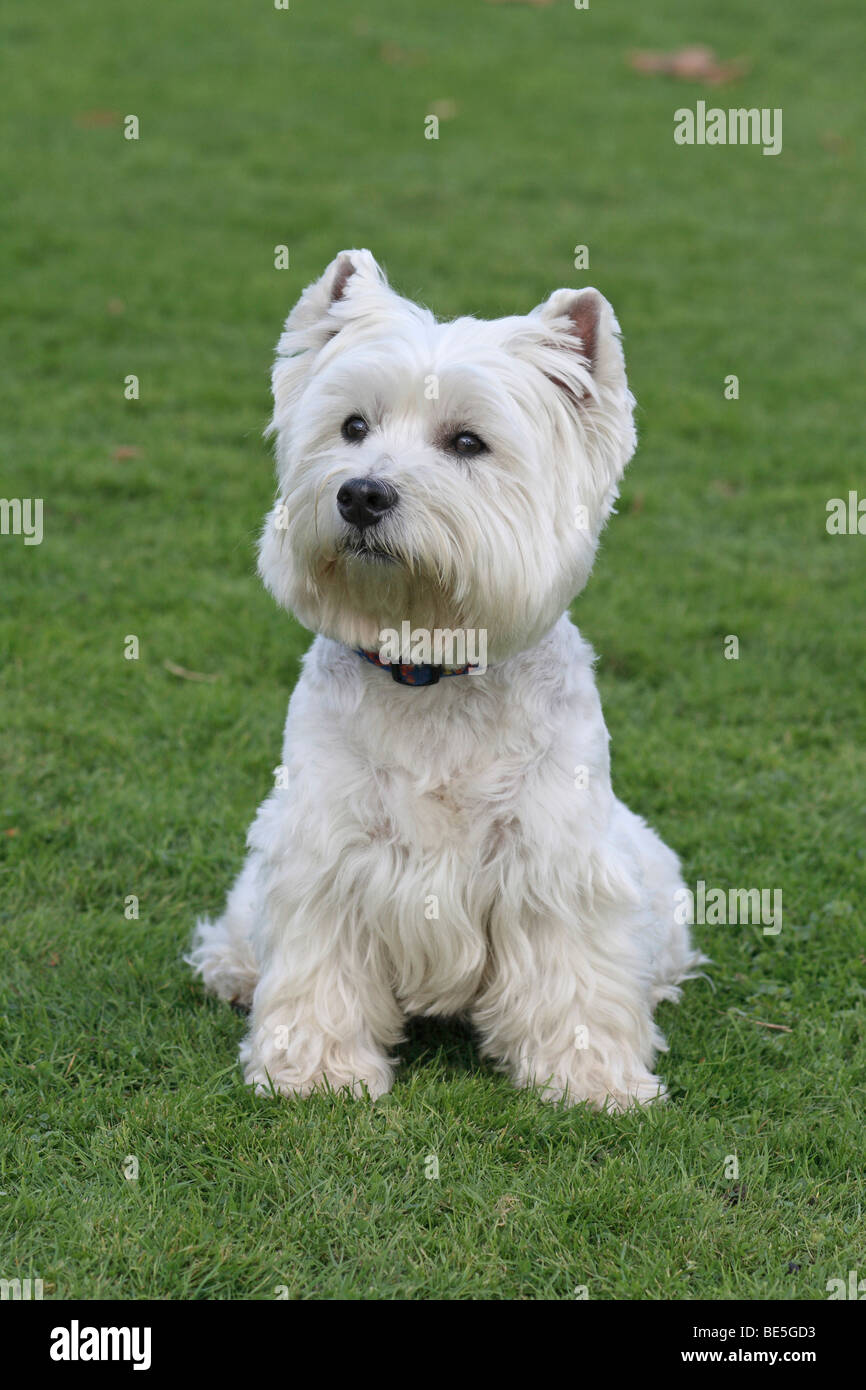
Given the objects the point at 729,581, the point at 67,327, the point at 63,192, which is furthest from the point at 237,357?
the point at 729,581

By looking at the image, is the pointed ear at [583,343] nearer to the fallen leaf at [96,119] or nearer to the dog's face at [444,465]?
the dog's face at [444,465]

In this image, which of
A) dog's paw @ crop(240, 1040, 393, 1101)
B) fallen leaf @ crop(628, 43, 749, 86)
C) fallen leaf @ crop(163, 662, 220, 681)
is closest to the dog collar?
dog's paw @ crop(240, 1040, 393, 1101)

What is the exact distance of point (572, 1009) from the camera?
160 inches

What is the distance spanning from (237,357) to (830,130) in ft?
22.4

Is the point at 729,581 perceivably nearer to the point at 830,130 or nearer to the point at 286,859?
the point at 286,859

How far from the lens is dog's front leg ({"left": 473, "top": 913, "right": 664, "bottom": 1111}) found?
4016mm

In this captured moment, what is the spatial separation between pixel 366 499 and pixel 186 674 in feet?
9.78

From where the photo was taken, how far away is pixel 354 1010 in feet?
13.4

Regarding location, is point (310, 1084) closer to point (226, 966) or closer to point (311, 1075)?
point (311, 1075)

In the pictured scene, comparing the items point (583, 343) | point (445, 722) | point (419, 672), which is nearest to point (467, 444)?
point (583, 343)

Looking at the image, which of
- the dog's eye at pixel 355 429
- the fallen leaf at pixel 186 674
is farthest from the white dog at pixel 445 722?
the fallen leaf at pixel 186 674

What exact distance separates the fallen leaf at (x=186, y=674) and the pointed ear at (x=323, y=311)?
2.43 m

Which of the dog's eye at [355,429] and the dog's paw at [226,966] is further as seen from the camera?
the dog's paw at [226,966]

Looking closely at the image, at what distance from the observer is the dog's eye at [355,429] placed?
3.66m
